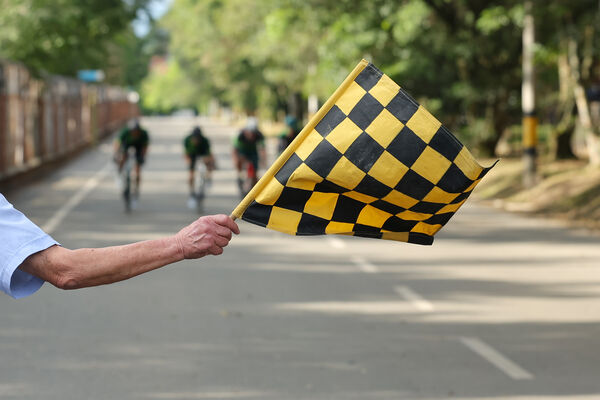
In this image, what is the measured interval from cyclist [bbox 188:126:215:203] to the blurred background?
72cm

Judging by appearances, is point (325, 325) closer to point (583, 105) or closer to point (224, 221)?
point (224, 221)

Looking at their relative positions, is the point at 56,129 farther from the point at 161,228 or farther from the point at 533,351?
the point at 533,351

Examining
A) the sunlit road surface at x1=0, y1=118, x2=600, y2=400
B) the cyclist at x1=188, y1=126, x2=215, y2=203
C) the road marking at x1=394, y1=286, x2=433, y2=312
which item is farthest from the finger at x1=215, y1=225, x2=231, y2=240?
the cyclist at x1=188, y1=126, x2=215, y2=203

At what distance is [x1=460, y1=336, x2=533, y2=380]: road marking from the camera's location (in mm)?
7328

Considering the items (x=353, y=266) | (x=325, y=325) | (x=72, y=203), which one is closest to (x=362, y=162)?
(x=325, y=325)

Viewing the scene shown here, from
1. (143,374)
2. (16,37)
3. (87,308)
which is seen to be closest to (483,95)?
(16,37)

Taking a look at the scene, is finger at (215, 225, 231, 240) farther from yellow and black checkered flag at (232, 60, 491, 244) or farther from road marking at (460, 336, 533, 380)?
road marking at (460, 336, 533, 380)

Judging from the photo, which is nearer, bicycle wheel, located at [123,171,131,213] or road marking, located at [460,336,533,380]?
road marking, located at [460,336,533,380]

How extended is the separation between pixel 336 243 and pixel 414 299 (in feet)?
16.8

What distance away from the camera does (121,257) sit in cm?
310

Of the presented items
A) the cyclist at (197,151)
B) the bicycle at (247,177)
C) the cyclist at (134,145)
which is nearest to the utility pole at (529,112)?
the bicycle at (247,177)

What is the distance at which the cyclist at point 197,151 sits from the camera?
67.1 feet

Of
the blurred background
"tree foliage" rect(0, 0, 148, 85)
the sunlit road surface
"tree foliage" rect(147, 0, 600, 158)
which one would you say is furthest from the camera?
"tree foliage" rect(0, 0, 148, 85)

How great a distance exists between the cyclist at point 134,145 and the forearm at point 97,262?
17.6m
